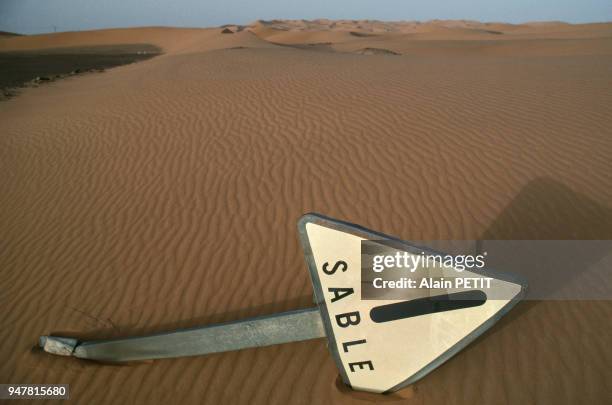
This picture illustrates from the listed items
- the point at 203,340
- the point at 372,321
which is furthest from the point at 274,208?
the point at 372,321

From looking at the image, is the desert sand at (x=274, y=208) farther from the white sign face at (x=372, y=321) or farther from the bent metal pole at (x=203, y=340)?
the white sign face at (x=372, y=321)

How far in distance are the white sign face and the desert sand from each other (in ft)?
1.22

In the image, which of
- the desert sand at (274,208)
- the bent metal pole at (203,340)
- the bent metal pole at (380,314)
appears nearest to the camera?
the bent metal pole at (380,314)

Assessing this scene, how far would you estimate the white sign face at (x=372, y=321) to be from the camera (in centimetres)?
262

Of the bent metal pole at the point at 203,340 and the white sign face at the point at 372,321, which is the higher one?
the white sign face at the point at 372,321

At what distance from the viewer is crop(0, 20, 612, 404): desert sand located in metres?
3.42

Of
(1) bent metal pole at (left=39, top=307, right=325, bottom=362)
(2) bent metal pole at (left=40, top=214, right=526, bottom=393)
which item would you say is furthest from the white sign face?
(1) bent metal pole at (left=39, top=307, right=325, bottom=362)

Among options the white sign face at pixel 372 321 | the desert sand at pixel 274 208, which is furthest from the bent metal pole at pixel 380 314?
the desert sand at pixel 274 208

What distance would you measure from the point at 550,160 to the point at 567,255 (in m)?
2.37

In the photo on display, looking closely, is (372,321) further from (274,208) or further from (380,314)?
(274,208)

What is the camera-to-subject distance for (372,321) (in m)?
2.77

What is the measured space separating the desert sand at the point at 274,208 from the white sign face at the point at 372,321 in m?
0.37

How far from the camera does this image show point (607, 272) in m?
4.00

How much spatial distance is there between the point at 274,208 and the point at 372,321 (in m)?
3.20
